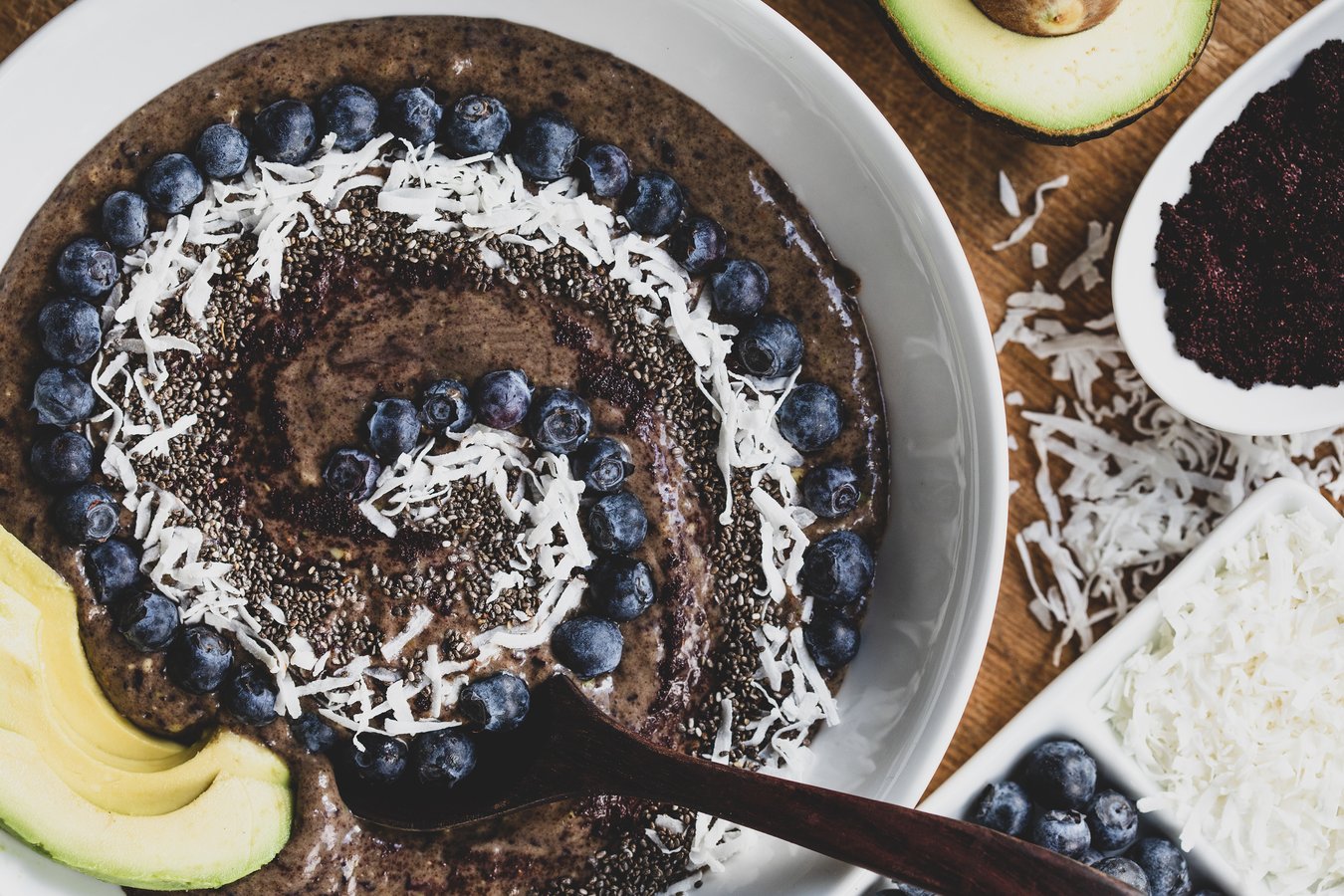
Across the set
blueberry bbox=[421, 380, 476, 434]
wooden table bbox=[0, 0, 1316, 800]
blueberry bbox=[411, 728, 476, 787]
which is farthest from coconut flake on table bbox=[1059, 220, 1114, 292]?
blueberry bbox=[411, 728, 476, 787]

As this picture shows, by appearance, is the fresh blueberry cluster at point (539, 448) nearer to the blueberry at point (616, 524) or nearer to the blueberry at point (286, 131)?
the blueberry at point (616, 524)

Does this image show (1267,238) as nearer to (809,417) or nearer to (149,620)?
(809,417)

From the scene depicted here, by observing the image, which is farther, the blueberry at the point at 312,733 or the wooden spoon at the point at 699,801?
the blueberry at the point at 312,733

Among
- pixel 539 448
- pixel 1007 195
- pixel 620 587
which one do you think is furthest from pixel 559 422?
pixel 1007 195

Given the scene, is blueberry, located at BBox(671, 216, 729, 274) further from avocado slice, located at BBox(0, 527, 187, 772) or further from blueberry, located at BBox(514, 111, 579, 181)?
avocado slice, located at BBox(0, 527, 187, 772)

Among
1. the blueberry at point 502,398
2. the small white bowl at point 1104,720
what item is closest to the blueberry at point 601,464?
the blueberry at point 502,398

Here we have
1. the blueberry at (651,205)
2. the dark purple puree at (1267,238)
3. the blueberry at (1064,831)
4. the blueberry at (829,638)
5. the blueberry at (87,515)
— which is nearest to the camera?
the blueberry at (87,515)

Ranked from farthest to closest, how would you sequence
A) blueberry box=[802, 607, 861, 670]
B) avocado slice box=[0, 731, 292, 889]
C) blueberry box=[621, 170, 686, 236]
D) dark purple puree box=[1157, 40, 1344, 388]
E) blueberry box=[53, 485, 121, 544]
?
dark purple puree box=[1157, 40, 1344, 388] → blueberry box=[802, 607, 861, 670] → blueberry box=[621, 170, 686, 236] → blueberry box=[53, 485, 121, 544] → avocado slice box=[0, 731, 292, 889]
